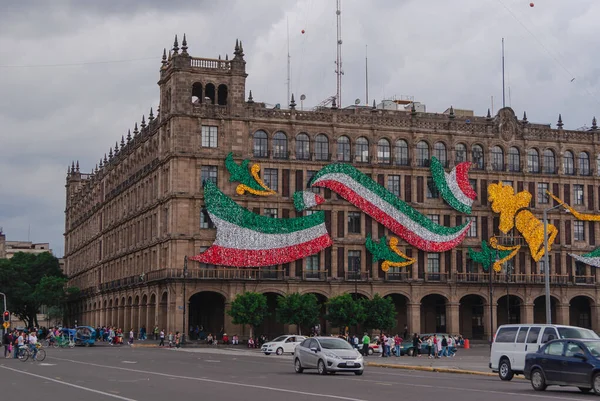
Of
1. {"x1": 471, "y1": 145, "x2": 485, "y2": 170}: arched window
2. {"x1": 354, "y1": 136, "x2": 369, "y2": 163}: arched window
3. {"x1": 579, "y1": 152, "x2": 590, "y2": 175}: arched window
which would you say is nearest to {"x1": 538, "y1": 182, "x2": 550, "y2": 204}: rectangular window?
{"x1": 579, "y1": 152, "x2": 590, "y2": 175}: arched window

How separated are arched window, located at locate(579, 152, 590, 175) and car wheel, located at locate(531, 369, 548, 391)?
6687cm

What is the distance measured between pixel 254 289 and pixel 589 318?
33529mm

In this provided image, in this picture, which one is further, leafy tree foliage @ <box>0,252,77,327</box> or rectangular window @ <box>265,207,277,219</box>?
leafy tree foliage @ <box>0,252,77,327</box>

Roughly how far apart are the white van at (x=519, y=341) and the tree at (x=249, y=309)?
41.2 m

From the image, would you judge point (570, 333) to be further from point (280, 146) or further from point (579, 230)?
point (579, 230)

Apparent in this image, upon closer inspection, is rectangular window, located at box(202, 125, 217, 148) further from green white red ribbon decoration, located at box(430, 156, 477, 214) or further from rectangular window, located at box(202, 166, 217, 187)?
green white red ribbon decoration, located at box(430, 156, 477, 214)

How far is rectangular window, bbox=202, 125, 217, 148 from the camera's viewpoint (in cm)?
8200

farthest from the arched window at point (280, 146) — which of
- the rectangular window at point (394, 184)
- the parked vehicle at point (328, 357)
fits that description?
the parked vehicle at point (328, 357)

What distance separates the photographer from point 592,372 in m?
26.8

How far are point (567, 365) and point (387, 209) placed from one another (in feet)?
189

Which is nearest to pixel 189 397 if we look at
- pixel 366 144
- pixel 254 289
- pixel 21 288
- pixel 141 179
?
pixel 254 289

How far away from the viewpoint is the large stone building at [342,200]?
Result: 267ft

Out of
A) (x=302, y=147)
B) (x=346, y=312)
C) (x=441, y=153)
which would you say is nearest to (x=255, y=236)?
(x=302, y=147)

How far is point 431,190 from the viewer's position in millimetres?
88062
